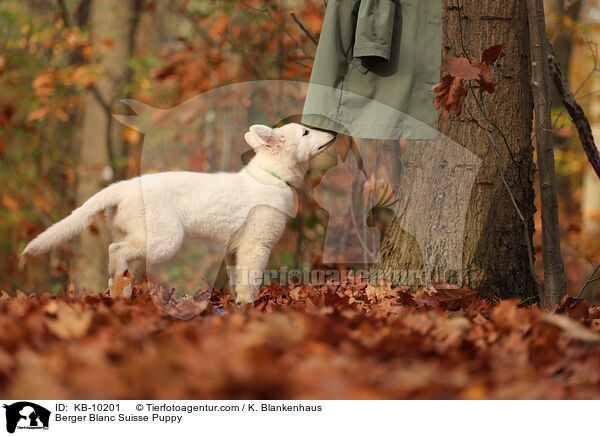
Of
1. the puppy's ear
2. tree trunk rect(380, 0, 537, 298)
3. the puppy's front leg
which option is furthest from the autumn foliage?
the puppy's front leg

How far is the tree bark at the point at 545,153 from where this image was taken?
2.66 m

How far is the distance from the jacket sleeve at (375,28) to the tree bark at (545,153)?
0.72 meters

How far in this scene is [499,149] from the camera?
10.3ft

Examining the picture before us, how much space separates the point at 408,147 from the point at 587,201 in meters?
9.54

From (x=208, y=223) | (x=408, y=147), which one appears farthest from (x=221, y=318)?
(x=408, y=147)

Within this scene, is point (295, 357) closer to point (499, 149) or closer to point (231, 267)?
point (231, 267)

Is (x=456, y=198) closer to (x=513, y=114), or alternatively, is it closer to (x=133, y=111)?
(x=513, y=114)

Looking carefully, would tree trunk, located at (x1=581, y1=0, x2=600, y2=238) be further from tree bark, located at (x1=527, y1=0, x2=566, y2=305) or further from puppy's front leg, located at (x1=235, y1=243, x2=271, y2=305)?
puppy's front leg, located at (x1=235, y1=243, x2=271, y2=305)

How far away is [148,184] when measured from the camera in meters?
2.91

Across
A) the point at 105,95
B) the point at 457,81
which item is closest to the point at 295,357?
the point at 457,81

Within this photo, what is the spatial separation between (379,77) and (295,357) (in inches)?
80.8
